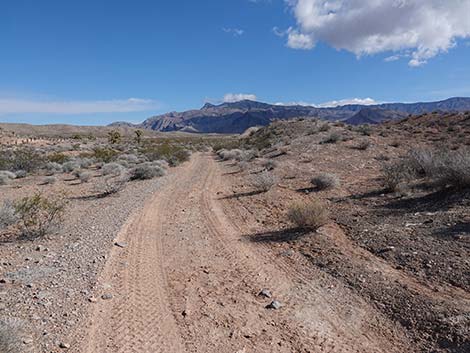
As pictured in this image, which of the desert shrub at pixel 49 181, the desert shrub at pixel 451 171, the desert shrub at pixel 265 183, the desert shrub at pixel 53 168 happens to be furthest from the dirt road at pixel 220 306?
the desert shrub at pixel 53 168

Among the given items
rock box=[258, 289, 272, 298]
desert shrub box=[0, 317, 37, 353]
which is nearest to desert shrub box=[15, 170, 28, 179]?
desert shrub box=[0, 317, 37, 353]

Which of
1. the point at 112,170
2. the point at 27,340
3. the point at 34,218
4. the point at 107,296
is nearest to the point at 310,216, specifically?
the point at 107,296

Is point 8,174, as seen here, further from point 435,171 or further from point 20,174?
point 435,171

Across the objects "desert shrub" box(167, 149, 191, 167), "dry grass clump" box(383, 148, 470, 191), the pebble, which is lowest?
"desert shrub" box(167, 149, 191, 167)

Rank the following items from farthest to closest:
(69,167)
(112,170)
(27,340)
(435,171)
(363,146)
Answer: (363,146) < (69,167) < (112,170) < (435,171) < (27,340)

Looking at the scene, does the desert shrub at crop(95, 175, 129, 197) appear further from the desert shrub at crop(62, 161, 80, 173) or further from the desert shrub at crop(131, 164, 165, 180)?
the desert shrub at crop(62, 161, 80, 173)

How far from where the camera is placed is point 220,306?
20.2 ft

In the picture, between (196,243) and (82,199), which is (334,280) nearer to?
(196,243)

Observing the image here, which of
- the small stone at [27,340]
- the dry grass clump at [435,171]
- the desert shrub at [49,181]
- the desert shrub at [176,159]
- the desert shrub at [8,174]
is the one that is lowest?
the desert shrub at [176,159]

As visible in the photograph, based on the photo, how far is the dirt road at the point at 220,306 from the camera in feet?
16.6

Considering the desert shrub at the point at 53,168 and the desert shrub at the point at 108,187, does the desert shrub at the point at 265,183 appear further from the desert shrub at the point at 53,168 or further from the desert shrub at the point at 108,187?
the desert shrub at the point at 53,168

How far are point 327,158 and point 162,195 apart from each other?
A: 1232 centimetres

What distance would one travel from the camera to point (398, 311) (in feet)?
18.7

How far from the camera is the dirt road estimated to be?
507cm
